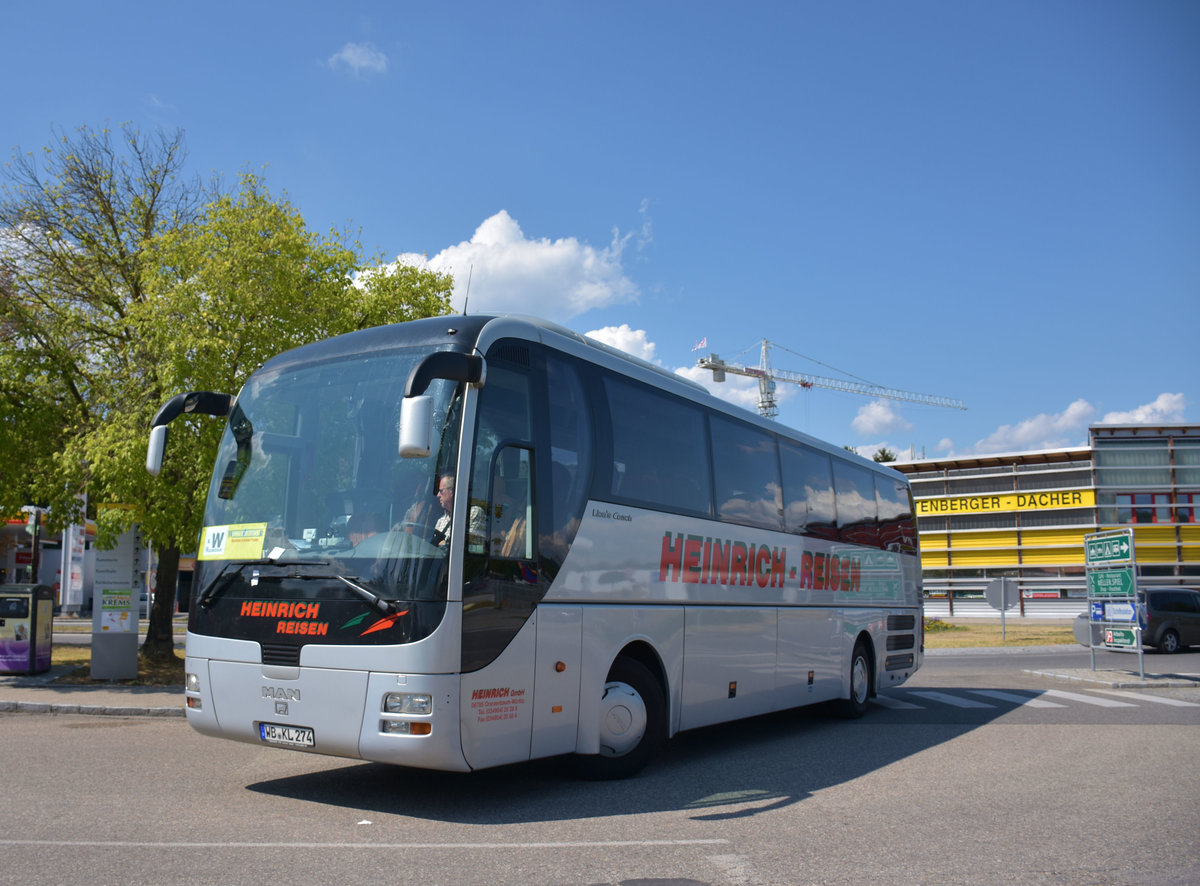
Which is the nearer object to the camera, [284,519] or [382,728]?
[382,728]

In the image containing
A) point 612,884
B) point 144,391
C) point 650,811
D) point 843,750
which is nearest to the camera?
point 612,884

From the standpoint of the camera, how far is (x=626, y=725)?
7930 millimetres

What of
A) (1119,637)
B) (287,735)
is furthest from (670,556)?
(1119,637)

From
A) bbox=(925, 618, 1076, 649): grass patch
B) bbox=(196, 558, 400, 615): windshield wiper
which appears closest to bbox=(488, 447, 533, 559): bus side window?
bbox=(196, 558, 400, 615): windshield wiper

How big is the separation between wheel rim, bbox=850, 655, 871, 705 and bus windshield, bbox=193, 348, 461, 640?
8.62 meters

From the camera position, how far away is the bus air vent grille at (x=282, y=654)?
6.59 metres

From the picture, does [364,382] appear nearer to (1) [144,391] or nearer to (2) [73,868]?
(2) [73,868]

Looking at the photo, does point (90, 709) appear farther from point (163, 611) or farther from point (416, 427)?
point (416, 427)

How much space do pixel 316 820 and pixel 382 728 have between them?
0.80 m

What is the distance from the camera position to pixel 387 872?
5.01 meters

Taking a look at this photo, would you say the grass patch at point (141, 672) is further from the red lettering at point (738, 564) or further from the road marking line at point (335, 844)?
the road marking line at point (335, 844)

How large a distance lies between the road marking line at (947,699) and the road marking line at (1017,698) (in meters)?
0.59

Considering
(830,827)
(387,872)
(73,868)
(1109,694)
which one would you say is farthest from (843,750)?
(1109,694)

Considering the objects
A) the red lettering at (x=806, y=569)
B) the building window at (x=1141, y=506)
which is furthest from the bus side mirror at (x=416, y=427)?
the building window at (x=1141, y=506)
